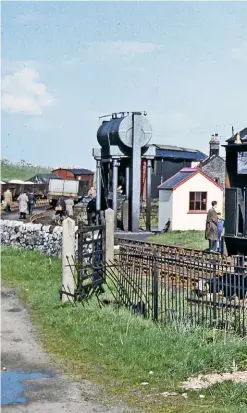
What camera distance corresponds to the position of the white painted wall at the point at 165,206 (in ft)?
95.3

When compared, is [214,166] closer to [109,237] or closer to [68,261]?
[109,237]

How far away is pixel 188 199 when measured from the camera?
29.3 m

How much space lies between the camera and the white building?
95.0 ft

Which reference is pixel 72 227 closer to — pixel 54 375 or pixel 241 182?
pixel 241 182

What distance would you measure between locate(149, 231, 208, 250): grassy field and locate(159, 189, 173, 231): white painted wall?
167cm

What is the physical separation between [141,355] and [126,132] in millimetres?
18930

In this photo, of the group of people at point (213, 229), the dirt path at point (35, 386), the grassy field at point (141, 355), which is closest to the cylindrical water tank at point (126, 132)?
the group of people at point (213, 229)

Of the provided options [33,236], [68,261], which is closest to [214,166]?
[33,236]

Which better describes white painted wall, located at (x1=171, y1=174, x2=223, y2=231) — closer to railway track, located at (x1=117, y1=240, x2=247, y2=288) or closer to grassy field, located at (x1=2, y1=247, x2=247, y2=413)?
railway track, located at (x1=117, y1=240, x2=247, y2=288)

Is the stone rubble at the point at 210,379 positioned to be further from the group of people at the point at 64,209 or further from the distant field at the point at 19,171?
the distant field at the point at 19,171

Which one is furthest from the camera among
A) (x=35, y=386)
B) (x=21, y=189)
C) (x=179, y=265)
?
(x=21, y=189)

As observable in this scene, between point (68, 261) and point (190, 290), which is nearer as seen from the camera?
point (190, 290)

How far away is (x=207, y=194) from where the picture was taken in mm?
29828

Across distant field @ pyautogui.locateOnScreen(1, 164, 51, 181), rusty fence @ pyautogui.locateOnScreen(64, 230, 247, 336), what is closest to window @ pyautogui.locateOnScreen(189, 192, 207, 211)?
rusty fence @ pyautogui.locateOnScreen(64, 230, 247, 336)
